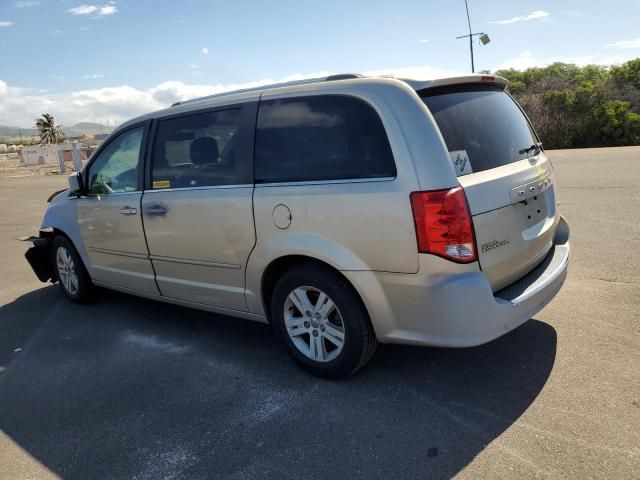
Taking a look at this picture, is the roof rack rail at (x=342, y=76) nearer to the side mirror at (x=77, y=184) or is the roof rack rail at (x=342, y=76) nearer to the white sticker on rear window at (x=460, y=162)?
the white sticker on rear window at (x=460, y=162)

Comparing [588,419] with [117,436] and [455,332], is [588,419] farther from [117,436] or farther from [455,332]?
[117,436]

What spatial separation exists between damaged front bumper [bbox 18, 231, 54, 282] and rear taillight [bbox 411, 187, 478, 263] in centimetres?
461

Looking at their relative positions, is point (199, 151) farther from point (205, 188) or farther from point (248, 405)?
point (248, 405)

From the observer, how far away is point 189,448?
2.94m

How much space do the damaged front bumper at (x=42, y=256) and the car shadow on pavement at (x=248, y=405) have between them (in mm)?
1489

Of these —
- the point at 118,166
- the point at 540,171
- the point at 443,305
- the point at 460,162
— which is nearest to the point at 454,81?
the point at 460,162

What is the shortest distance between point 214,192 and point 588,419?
2749 millimetres

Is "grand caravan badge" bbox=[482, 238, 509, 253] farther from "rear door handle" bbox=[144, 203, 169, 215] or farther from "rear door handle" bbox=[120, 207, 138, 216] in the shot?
"rear door handle" bbox=[120, 207, 138, 216]

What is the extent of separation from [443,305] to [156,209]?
8.11 ft

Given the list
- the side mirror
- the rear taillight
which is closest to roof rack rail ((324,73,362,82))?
the rear taillight

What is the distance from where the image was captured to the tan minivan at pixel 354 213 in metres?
2.95

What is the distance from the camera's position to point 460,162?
3090mm

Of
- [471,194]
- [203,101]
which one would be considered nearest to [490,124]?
[471,194]

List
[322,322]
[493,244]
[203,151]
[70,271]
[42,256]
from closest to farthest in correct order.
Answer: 1. [493,244]
2. [322,322]
3. [203,151]
4. [70,271]
5. [42,256]
